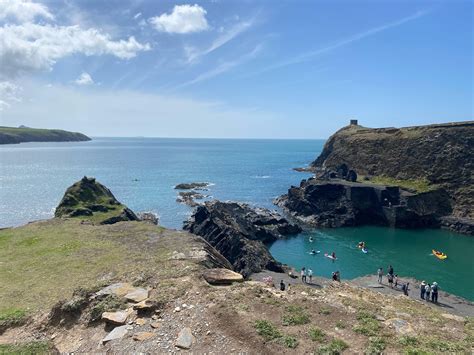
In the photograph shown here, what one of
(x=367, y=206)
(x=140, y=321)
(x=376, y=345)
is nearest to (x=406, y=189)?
(x=367, y=206)

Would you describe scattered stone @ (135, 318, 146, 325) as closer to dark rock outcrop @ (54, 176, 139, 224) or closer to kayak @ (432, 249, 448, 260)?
dark rock outcrop @ (54, 176, 139, 224)

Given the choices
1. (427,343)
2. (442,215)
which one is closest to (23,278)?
(427,343)

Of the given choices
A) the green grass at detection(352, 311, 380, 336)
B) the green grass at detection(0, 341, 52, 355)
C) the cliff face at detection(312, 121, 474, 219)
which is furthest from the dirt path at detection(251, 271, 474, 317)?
the cliff face at detection(312, 121, 474, 219)

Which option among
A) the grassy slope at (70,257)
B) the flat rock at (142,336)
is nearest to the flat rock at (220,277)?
the grassy slope at (70,257)

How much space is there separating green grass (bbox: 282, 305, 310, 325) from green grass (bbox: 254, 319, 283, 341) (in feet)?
2.61

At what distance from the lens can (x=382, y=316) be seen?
654 inches

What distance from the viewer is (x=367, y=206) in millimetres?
82812

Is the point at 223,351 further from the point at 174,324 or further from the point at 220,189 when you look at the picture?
the point at 220,189

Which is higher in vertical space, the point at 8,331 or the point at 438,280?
the point at 8,331

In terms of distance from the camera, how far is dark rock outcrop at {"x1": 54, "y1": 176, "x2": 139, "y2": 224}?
55.2 meters

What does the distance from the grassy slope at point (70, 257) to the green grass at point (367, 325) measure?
1062 cm

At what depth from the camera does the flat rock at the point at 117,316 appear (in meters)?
16.6

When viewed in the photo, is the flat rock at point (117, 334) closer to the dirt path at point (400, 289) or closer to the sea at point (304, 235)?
the dirt path at point (400, 289)

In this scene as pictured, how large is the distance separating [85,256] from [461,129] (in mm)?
102245
